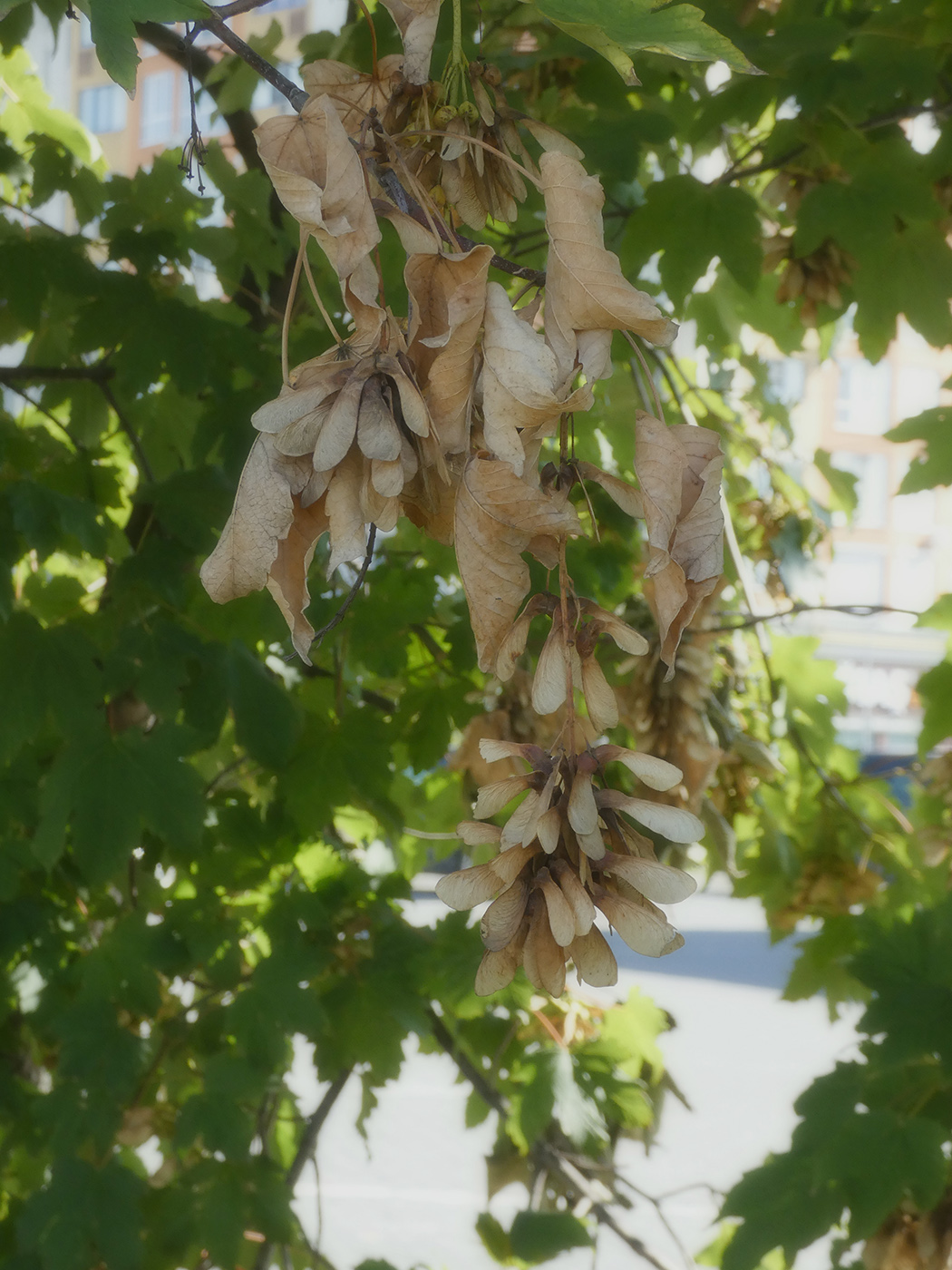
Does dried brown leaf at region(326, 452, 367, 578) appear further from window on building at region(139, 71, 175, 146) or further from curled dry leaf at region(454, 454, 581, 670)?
window on building at region(139, 71, 175, 146)

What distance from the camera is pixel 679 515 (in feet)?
1.13

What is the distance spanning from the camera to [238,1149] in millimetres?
1224

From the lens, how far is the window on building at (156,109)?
10008 mm

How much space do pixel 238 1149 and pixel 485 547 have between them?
1.10 meters

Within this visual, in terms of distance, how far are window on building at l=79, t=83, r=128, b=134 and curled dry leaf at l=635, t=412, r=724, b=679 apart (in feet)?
34.5

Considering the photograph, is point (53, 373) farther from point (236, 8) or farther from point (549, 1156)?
point (549, 1156)

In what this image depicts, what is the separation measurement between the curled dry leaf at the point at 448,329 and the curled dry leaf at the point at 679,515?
0.06 metres

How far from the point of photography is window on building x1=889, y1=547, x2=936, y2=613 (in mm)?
11547

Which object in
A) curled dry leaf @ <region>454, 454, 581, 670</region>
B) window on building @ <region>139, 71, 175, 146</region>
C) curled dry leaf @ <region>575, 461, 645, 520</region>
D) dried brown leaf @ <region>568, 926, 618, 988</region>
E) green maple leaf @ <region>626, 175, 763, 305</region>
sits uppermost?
window on building @ <region>139, 71, 175, 146</region>

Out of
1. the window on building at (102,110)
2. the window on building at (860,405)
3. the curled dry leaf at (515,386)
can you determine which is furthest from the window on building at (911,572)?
the curled dry leaf at (515,386)

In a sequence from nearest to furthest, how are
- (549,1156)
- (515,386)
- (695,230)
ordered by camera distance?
(515,386) < (695,230) < (549,1156)

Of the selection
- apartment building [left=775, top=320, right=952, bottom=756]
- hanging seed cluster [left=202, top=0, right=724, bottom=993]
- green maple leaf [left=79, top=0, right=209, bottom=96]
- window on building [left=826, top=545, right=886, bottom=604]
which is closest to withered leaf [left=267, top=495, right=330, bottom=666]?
hanging seed cluster [left=202, top=0, right=724, bottom=993]

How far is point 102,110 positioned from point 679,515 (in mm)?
12455

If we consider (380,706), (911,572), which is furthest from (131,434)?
(911,572)
